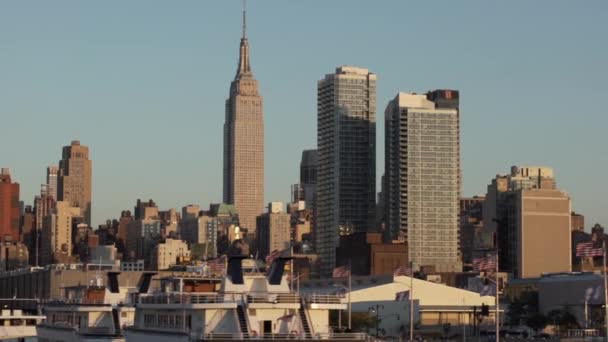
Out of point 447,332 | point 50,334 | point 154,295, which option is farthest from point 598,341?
point 447,332

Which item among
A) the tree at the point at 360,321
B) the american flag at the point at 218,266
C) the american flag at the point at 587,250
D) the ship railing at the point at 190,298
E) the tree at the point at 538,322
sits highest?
the american flag at the point at 587,250

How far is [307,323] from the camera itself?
65000 mm

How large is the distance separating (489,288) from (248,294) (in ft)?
116

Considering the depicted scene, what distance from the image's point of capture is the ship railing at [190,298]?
65.3 metres

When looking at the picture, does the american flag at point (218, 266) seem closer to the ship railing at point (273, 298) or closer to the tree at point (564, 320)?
the ship railing at point (273, 298)

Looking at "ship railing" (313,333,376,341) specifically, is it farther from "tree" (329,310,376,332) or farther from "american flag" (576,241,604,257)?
"tree" (329,310,376,332)

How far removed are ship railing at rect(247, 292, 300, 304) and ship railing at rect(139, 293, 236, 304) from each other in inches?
36.3

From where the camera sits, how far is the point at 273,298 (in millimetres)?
64875

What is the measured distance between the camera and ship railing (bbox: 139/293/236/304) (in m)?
65.3

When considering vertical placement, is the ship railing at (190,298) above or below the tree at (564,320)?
above

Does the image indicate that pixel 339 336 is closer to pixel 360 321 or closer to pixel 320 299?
pixel 320 299

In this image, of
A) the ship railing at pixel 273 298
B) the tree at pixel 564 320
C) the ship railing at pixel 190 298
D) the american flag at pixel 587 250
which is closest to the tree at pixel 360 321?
the tree at pixel 564 320

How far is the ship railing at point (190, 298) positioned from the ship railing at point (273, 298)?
3.02 ft

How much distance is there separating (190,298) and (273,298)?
4.43m
